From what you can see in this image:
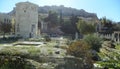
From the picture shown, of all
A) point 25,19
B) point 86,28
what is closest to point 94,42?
point 25,19

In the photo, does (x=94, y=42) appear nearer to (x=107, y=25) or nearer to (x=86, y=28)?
(x=86, y=28)

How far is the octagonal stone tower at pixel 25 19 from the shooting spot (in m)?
35.6

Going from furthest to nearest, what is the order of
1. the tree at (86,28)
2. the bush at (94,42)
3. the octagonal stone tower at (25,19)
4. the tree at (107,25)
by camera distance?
the tree at (107,25) → the tree at (86,28) → the octagonal stone tower at (25,19) → the bush at (94,42)

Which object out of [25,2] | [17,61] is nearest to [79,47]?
[17,61]

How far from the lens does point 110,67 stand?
8969mm

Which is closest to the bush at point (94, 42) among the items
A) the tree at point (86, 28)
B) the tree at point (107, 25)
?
the tree at point (86, 28)

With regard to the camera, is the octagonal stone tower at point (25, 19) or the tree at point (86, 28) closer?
the octagonal stone tower at point (25, 19)

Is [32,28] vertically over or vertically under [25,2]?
under

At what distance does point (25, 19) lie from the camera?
117 ft

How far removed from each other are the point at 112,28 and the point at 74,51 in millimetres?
47393

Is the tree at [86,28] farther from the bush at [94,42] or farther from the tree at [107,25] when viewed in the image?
the bush at [94,42]

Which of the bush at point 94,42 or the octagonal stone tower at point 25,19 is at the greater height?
the octagonal stone tower at point 25,19

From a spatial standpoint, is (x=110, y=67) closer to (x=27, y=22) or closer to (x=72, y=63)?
(x=72, y=63)

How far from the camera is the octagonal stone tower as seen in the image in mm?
35562
